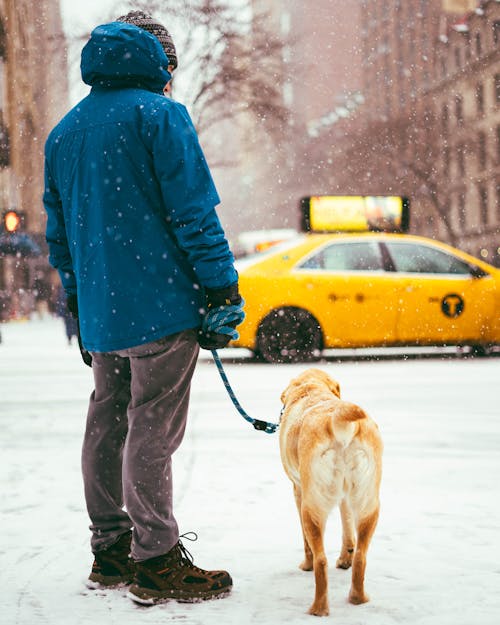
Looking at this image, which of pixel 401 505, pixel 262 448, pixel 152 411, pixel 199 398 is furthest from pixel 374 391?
pixel 152 411

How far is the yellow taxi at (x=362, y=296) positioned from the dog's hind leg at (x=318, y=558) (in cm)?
923

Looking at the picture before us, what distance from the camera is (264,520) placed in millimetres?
4359

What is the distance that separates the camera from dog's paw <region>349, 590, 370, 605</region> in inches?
123

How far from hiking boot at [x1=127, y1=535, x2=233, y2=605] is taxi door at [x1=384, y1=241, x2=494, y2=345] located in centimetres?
978

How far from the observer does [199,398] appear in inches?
373

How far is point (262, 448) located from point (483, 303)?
740 cm

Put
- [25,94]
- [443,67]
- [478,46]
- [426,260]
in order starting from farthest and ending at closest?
[443,67] < [478,46] < [25,94] < [426,260]

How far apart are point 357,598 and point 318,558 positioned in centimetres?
23

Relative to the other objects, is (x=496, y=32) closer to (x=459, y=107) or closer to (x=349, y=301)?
(x=459, y=107)

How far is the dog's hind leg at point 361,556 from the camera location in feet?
10.1

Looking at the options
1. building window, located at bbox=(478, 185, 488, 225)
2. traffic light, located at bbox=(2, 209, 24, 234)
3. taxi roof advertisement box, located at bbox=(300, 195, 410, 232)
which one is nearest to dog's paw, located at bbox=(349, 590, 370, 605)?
taxi roof advertisement box, located at bbox=(300, 195, 410, 232)

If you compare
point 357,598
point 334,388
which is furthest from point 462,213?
point 357,598

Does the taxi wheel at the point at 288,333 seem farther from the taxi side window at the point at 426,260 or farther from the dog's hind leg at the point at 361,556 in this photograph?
the dog's hind leg at the point at 361,556

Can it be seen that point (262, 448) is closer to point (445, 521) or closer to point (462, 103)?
point (445, 521)
